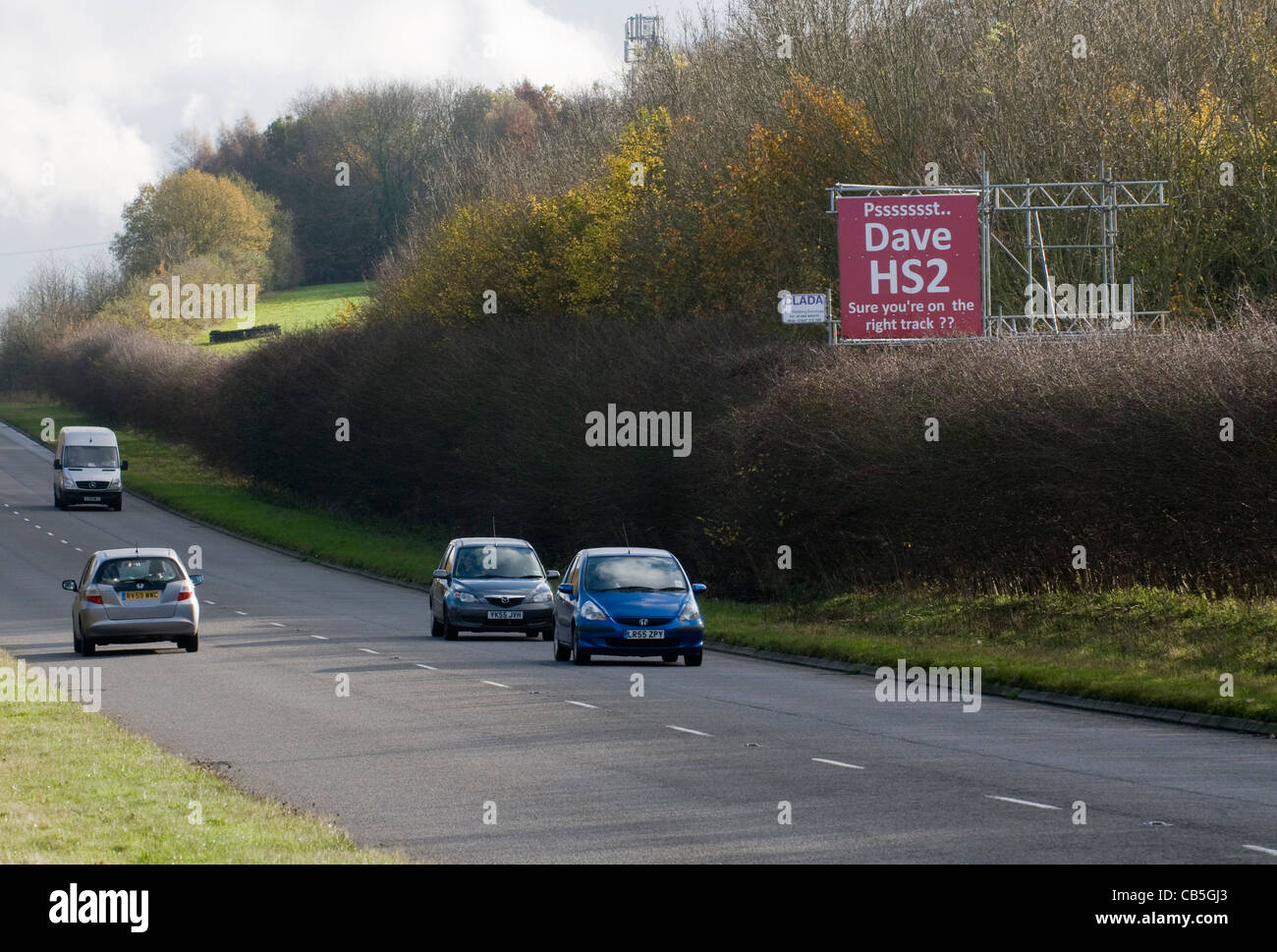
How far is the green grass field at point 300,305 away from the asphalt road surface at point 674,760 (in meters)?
93.2

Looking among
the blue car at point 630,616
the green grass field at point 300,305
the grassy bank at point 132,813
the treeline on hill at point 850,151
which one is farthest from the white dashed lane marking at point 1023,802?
the green grass field at point 300,305

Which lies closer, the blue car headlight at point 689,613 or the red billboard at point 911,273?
the blue car headlight at point 689,613

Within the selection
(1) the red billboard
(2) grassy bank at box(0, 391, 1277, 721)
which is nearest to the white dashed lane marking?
(2) grassy bank at box(0, 391, 1277, 721)

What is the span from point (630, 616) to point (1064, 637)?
6239 millimetres

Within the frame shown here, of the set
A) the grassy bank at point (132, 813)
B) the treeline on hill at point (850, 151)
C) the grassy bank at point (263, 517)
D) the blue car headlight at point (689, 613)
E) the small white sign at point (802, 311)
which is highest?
the treeline on hill at point (850, 151)

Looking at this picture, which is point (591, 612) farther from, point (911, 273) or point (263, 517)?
point (263, 517)

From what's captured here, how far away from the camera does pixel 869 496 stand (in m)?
32.4

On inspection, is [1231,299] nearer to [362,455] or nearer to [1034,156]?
[1034,156]

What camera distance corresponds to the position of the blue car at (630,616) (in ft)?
81.3

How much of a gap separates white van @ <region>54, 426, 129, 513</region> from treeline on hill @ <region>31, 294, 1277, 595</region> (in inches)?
577

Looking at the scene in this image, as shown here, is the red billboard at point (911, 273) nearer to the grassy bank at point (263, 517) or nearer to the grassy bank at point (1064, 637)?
the grassy bank at point (1064, 637)

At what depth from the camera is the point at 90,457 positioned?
6812 centimetres
